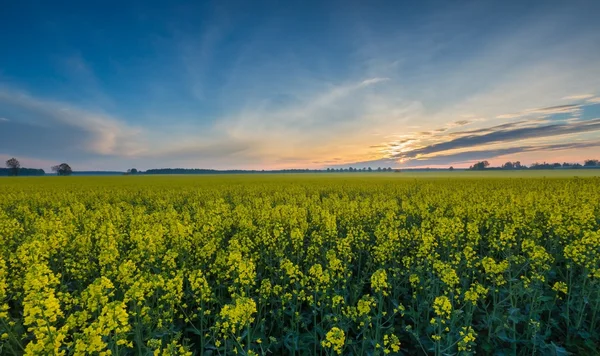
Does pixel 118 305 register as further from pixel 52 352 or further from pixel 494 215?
pixel 494 215

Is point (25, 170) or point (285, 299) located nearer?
point (285, 299)

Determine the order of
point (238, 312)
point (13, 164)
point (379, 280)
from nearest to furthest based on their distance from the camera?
point (238, 312)
point (379, 280)
point (13, 164)

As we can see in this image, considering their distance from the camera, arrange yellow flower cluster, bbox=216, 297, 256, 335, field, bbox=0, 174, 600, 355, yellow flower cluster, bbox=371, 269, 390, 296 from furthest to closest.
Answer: yellow flower cluster, bbox=371, 269, 390, 296
field, bbox=0, 174, 600, 355
yellow flower cluster, bbox=216, 297, 256, 335

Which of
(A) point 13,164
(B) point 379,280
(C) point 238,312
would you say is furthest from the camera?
(A) point 13,164

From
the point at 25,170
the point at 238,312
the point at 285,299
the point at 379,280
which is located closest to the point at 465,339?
the point at 379,280

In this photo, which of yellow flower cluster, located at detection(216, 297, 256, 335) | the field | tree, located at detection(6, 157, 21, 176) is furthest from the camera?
tree, located at detection(6, 157, 21, 176)

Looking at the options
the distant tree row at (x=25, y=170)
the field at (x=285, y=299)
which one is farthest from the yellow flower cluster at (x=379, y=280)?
the distant tree row at (x=25, y=170)

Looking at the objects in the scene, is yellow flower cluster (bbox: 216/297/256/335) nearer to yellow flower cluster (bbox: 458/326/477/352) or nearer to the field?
the field

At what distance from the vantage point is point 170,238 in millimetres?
8867

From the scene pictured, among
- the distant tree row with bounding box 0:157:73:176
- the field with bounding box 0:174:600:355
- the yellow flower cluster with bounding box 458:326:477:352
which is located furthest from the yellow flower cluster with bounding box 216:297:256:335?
the distant tree row with bounding box 0:157:73:176

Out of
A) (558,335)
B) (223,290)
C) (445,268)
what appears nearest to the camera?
(445,268)

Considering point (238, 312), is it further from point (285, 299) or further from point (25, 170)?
point (25, 170)

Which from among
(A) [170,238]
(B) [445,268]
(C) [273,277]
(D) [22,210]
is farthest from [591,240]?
(D) [22,210]

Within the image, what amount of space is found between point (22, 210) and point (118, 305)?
57.6ft
